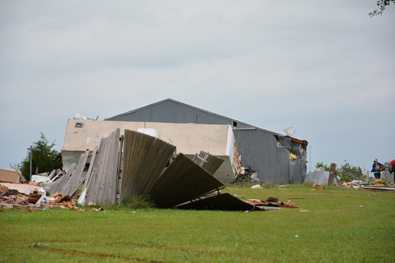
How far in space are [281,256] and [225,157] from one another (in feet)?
59.6

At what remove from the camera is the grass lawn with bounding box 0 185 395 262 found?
15.1 ft

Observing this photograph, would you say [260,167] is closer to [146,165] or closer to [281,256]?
[146,165]

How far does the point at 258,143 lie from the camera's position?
2811cm

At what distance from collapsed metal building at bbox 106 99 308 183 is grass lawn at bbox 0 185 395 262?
62.4 ft

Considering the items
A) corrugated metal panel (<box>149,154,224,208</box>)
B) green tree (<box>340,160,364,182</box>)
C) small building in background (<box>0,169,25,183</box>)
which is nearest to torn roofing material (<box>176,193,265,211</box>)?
corrugated metal panel (<box>149,154,224,208</box>)

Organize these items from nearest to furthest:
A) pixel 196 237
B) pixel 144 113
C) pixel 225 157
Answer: pixel 196 237, pixel 225 157, pixel 144 113

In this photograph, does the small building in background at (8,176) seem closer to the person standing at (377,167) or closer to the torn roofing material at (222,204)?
the torn roofing material at (222,204)

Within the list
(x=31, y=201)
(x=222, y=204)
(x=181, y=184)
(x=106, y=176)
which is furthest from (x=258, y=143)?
(x=31, y=201)

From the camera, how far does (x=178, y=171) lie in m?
9.91

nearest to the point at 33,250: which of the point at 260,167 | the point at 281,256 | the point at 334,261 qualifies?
the point at 281,256

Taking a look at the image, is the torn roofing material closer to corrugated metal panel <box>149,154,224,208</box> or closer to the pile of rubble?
corrugated metal panel <box>149,154,224,208</box>

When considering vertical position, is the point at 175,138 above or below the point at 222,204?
above

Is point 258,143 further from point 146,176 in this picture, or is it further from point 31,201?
point 31,201

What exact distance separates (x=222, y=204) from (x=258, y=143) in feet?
59.0
